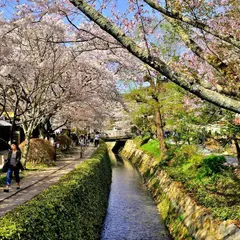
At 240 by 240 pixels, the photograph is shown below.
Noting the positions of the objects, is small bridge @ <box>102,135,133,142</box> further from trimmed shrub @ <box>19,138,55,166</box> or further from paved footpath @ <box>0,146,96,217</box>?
paved footpath @ <box>0,146,96,217</box>

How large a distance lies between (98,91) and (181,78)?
12.8 metres

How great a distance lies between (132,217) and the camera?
13.8 meters

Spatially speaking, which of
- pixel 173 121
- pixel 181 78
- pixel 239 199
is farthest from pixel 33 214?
pixel 173 121

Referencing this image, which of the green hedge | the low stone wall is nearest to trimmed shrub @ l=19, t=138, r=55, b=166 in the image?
the low stone wall

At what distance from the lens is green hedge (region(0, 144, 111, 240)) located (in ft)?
16.4

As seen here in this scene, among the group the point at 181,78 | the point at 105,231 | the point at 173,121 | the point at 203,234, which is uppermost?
the point at 173,121

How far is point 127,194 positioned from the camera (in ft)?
61.2

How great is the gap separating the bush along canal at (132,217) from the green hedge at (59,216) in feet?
2.61

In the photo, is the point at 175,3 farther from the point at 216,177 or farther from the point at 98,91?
the point at 98,91

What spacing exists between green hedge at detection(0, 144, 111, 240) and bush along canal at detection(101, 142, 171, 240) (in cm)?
80

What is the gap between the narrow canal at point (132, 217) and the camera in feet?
38.3

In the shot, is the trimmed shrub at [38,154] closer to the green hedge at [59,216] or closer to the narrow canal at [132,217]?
the narrow canal at [132,217]

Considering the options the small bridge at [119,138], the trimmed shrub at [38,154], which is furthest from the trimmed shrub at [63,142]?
the small bridge at [119,138]

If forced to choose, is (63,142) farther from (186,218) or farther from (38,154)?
(186,218)
